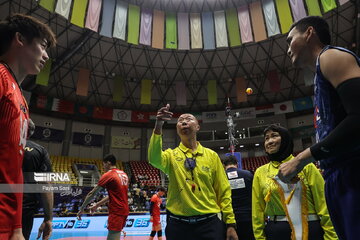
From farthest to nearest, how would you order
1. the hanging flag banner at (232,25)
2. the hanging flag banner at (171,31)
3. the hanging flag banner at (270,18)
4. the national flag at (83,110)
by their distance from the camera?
the national flag at (83,110), the hanging flag banner at (171,31), the hanging flag banner at (232,25), the hanging flag banner at (270,18)

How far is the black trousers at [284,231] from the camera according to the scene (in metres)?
2.49

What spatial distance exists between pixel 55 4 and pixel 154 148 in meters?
13.5

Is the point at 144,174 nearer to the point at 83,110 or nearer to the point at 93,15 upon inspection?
the point at 83,110

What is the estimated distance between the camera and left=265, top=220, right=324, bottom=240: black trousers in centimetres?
249

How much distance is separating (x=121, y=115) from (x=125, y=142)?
290 centimetres

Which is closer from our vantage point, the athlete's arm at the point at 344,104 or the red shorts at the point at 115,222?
the athlete's arm at the point at 344,104

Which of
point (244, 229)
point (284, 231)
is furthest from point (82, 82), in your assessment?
point (284, 231)

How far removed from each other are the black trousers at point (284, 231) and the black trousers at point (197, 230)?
0.52 meters

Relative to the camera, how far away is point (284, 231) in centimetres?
262

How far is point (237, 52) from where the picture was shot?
24.4 metres

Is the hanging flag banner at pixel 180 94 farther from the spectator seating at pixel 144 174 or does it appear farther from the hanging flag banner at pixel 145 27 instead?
the spectator seating at pixel 144 174

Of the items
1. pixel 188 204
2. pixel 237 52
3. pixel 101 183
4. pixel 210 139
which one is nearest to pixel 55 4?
pixel 101 183

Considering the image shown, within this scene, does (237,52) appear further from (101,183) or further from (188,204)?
(188,204)

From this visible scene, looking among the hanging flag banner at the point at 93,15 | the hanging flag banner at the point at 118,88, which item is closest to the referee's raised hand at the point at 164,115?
the hanging flag banner at the point at 93,15
